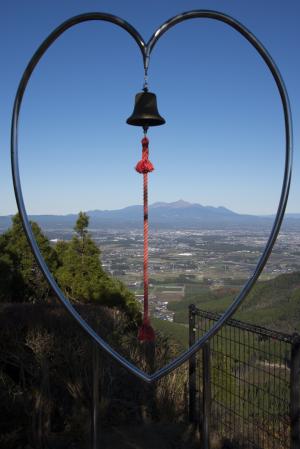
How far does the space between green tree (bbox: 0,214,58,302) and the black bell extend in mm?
9592

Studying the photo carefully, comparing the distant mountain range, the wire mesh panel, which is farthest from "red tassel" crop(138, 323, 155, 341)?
the distant mountain range

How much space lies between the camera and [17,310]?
8.38 m

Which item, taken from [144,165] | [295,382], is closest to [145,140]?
[144,165]

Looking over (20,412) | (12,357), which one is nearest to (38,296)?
(12,357)

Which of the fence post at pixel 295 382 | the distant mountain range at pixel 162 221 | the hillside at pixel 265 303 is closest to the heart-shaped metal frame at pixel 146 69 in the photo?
the fence post at pixel 295 382

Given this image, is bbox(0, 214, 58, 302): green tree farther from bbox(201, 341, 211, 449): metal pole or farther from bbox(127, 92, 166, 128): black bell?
bbox(127, 92, 166, 128): black bell

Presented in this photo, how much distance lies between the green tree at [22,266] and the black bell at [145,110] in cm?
959

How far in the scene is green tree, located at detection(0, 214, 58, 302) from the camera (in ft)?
42.9

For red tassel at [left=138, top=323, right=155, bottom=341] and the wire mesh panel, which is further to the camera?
the wire mesh panel

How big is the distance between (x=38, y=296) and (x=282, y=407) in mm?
9132

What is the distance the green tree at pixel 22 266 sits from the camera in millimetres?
13062

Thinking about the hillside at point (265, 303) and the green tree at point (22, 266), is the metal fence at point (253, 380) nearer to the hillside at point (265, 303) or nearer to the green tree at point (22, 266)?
the green tree at point (22, 266)

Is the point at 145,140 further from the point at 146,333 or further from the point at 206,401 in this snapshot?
the point at 206,401

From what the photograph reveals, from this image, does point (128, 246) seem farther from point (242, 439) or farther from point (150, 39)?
point (150, 39)
